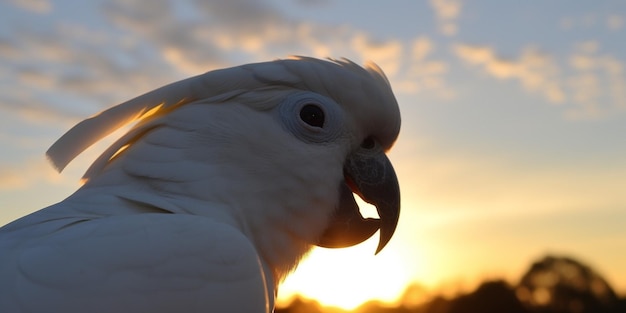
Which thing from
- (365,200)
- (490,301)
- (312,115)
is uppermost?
(490,301)

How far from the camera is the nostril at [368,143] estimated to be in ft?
9.86

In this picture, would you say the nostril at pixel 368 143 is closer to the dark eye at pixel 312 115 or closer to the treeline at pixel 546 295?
the dark eye at pixel 312 115

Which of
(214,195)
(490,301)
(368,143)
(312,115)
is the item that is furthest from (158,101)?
(490,301)

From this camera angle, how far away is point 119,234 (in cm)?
202

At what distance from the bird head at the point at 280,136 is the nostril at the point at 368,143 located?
2cm

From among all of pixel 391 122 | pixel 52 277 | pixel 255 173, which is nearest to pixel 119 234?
pixel 52 277

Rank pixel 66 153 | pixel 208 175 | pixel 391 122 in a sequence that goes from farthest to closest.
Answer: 1. pixel 391 122
2. pixel 66 153
3. pixel 208 175

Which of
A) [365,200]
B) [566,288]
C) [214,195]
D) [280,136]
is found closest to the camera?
[214,195]

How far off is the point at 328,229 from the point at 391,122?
24.5 inches

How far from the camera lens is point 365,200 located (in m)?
2.97

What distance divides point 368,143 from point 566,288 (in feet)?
97.1

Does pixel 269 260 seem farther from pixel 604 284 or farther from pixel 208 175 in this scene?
pixel 604 284

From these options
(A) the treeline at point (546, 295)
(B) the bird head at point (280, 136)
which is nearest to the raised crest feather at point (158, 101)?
(B) the bird head at point (280, 136)

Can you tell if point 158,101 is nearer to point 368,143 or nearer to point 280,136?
point 280,136
